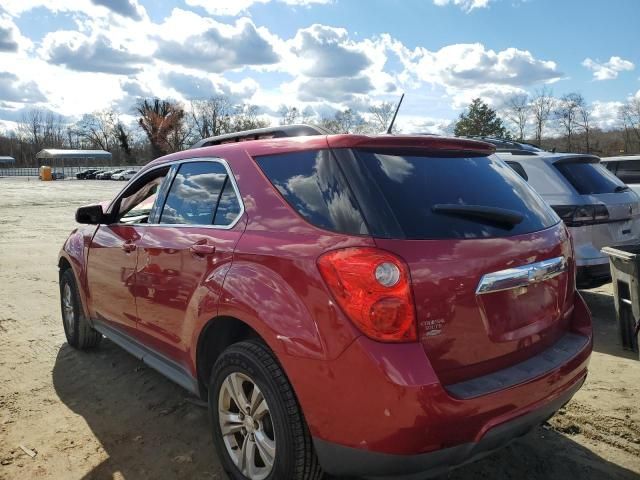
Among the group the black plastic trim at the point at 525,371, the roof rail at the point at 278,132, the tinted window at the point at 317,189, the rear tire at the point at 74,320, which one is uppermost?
the roof rail at the point at 278,132

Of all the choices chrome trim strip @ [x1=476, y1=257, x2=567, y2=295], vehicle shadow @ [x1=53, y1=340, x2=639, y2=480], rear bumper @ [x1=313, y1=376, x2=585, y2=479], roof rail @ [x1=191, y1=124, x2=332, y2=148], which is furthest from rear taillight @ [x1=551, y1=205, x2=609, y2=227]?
rear bumper @ [x1=313, y1=376, x2=585, y2=479]

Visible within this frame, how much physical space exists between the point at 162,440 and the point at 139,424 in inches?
11.8

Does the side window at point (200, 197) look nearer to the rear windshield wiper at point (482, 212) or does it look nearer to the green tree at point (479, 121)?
the rear windshield wiper at point (482, 212)

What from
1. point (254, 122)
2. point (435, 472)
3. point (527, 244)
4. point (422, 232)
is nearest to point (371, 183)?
point (422, 232)

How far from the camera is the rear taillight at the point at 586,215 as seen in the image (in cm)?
529

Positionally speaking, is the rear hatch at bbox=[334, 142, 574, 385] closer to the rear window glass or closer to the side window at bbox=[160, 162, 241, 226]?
the side window at bbox=[160, 162, 241, 226]

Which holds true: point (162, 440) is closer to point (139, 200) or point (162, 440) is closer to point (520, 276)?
point (139, 200)

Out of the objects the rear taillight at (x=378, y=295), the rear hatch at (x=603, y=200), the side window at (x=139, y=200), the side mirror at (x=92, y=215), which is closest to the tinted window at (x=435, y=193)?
the rear taillight at (x=378, y=295)

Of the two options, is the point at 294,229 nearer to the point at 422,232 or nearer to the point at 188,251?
the point at 422,232

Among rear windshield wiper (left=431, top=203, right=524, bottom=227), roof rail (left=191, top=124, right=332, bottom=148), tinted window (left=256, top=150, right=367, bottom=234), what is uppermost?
roof rail (left=191, top=124, right=332, bottom=148)

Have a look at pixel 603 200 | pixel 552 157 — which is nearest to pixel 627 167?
pixel 552 157

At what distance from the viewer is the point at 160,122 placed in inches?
3211

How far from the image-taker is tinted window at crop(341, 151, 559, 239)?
7.20ft

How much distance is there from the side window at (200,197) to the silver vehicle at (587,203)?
3785 mm
